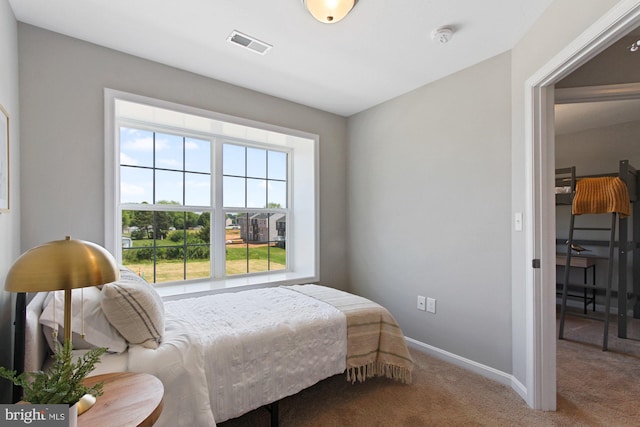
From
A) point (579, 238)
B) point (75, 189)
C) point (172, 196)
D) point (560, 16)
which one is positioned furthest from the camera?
point (579, 238)

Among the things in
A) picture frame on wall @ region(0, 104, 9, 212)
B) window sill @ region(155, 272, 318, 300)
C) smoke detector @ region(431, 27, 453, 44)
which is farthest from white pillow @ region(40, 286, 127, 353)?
smoke detector @ region(431, 27, 453, 44)

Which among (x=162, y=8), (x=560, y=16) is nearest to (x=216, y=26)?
(x=162, y=8)

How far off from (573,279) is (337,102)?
4.25 metres

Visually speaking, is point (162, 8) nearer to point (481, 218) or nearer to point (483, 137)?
point (483, 137)

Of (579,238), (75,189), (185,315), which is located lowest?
(185,315)

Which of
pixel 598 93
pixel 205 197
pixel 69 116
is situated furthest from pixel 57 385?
pixel 598 93

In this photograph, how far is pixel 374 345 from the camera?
2.10 m

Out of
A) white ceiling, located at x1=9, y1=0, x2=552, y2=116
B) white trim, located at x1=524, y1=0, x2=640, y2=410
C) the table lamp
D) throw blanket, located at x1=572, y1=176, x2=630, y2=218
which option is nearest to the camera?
the table lamp

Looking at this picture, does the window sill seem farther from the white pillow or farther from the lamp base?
the lamp base

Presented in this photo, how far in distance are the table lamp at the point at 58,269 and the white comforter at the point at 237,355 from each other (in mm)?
389

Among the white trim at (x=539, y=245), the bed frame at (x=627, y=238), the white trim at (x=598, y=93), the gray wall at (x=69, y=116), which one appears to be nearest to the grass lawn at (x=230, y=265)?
the gray wall at (x=69, y=116)

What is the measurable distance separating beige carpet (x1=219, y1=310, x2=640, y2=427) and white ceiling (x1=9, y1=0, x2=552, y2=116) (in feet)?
8.09

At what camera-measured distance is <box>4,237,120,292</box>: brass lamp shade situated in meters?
0.90

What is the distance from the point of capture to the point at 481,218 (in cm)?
242
